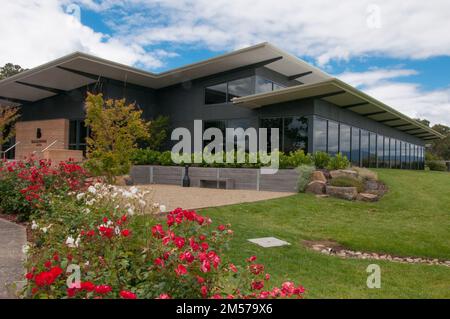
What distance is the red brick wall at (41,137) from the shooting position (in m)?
A: 21.9

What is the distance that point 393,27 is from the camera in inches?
383

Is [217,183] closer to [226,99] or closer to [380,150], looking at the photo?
[226,99]

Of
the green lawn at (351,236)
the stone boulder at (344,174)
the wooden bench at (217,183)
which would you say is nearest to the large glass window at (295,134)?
the stone boulder at (344,174)

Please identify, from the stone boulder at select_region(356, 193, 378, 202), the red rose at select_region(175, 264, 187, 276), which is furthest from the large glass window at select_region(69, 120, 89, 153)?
the red rose at select_region(175, 264, 187, 276)

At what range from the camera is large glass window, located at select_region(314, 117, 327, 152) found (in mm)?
16641

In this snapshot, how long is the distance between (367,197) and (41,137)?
2125 centimetres

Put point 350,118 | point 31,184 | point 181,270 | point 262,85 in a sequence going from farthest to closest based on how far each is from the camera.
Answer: point 350,118 < point 262,85 < point 31,184 < point 181,270

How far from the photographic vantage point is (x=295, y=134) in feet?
56.1

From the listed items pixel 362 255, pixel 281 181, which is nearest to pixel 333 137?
pixel 281 181

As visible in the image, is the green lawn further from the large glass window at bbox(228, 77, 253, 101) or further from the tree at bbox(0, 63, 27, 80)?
the tree at bbox(0, 63, 27, 80)

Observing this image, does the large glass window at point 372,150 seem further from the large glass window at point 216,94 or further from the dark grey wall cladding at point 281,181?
the dark grey wall cladding at point 281,181

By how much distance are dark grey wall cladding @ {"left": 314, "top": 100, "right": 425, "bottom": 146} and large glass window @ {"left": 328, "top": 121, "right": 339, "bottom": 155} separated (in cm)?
34

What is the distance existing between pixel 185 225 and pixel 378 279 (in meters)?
2.87
